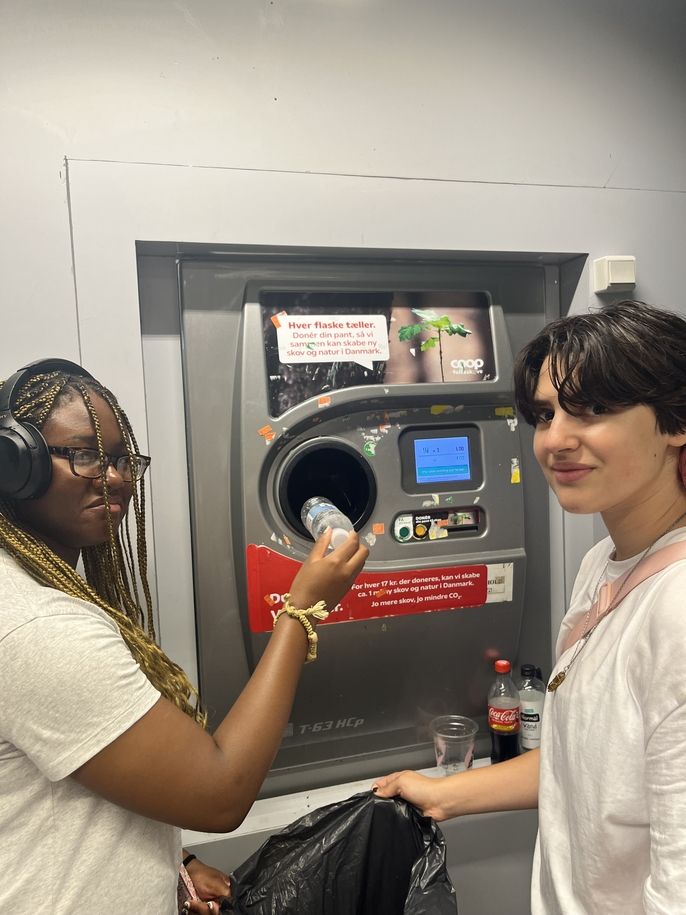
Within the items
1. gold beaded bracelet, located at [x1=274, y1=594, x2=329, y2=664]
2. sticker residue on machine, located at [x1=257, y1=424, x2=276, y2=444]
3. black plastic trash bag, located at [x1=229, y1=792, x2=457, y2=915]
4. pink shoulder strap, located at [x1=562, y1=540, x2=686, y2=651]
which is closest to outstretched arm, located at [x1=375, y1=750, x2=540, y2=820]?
black plastic trash bag, located at [x1=229, y1=792, x2=457, y2=915]

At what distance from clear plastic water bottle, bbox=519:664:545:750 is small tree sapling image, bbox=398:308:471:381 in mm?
773

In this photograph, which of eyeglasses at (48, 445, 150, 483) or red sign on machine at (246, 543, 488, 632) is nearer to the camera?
eyeglasses at (48, 445, 150, 483)

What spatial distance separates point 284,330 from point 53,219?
1.60 feet

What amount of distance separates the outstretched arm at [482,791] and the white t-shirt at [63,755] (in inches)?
18.9

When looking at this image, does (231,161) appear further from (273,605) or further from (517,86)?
(273,605)

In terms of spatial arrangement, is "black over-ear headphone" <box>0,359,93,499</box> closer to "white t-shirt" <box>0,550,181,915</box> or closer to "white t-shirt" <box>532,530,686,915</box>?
"white t-shirt" <box>0,550,181,915</box>

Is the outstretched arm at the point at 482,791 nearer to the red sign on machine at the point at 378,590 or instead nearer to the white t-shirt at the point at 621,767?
the white t-shirt at the point at 621,767

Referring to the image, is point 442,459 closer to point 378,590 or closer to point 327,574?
point 378,590

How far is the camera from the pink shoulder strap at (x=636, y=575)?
0.80 m

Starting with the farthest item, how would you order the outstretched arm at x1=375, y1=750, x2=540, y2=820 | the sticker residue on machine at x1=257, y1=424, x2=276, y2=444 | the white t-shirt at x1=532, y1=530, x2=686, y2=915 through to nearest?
1. the sticker residue on machine at x1=257, y1=424, x2=276, y2=444
2. the outstretched arm at x1=375, y1=750, x2=540, y2=820
3. the white t-shirt at x1=532, y1=530, x2=686, y2=915

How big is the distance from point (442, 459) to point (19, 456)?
0.93m

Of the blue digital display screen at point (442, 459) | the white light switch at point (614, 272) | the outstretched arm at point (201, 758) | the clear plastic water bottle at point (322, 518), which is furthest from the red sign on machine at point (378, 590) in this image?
the white light switch at point (614, 272)

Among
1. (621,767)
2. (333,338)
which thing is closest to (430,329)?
(333,338)

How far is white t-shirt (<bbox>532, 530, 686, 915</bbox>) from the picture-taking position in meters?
0.68
